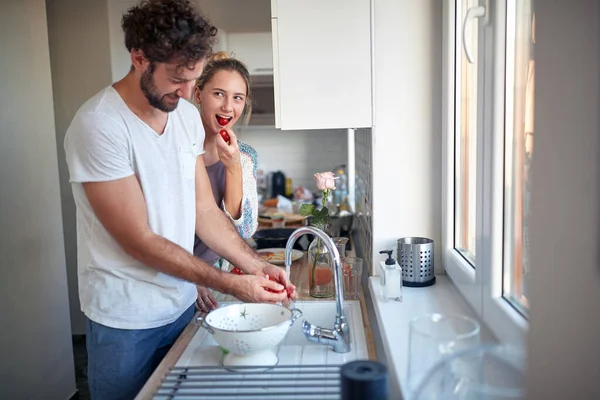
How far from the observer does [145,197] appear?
5.18 feet

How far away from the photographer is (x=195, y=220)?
1.84m

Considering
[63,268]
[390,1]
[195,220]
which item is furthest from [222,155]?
[63,268]

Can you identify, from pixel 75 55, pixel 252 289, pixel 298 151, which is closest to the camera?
pixel 252 289

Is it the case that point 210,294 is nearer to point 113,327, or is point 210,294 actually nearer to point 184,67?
point 113,327

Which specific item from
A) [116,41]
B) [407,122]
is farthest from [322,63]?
[116,41]

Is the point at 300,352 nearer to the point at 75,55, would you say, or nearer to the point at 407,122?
the point at 407,122

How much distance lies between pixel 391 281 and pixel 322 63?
0.70m

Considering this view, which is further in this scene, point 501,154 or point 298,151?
point 298,151

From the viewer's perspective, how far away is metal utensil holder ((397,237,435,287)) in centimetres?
186

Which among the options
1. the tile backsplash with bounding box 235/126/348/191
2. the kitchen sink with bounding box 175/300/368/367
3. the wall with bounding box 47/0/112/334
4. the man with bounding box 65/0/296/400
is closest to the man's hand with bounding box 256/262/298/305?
the man with bounding box 65/0/296/400

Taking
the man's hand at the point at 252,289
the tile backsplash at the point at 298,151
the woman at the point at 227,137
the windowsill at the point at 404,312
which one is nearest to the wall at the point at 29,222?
the woman at the point at 227,137

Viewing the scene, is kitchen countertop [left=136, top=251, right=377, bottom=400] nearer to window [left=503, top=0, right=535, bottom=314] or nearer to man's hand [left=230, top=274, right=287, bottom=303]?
man's hand [left=230, top=274, right=287, bottom=303]

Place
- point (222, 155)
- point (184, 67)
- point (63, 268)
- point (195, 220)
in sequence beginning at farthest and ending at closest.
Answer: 1. point (63, 268)
2. point (222, 155)
3. point (195, 220)
4. point (184, 67)

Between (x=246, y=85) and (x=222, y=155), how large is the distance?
303mm
